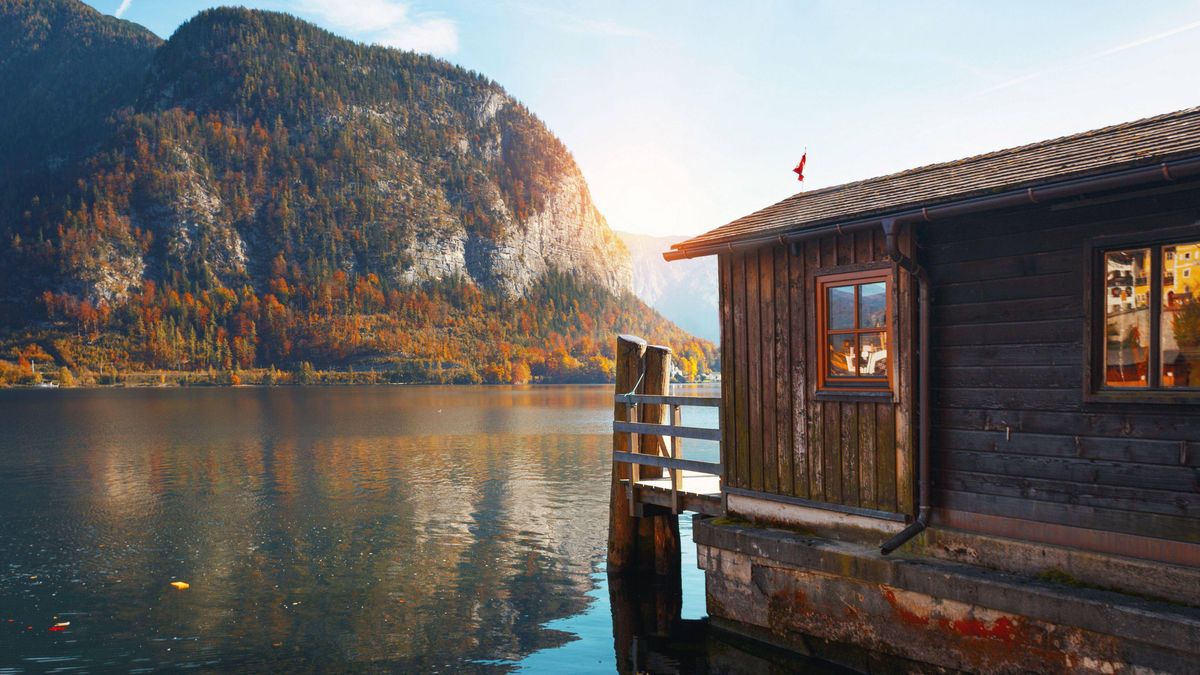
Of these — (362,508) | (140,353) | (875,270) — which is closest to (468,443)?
(362,508)

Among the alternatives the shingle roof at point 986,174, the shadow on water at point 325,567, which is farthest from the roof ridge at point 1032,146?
the shadow on water at point 325,567

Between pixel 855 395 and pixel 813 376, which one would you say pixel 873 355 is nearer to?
pixel 855 395

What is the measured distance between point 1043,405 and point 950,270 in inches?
68.6

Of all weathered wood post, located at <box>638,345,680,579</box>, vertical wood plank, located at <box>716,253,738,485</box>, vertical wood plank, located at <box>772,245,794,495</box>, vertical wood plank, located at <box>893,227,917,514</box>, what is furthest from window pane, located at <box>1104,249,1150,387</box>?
weathered wood post, located at <box>638,345,680,579</box>

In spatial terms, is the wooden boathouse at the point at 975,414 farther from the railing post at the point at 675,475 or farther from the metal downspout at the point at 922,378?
the railing post at the point at 675,475

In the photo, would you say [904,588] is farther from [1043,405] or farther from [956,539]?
[1043,405]

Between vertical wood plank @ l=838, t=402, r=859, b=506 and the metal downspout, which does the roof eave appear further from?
vertical wood plank @ l=838, t=402, r=859, b=506

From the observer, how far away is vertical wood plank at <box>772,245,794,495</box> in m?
11.9

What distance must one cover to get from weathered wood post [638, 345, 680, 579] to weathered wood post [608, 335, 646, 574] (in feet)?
0.62

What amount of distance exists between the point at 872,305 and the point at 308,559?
1435 centimetres

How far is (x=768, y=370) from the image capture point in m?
12.2

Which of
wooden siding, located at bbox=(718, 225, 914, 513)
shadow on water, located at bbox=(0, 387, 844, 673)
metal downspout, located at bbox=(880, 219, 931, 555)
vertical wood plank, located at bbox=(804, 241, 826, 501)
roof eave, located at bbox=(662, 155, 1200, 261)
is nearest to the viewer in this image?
roof eave, located at bbox=(662, 155, 1200, 261)

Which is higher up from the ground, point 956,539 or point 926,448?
point 926,448

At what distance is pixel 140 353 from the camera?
189750 millimetres
